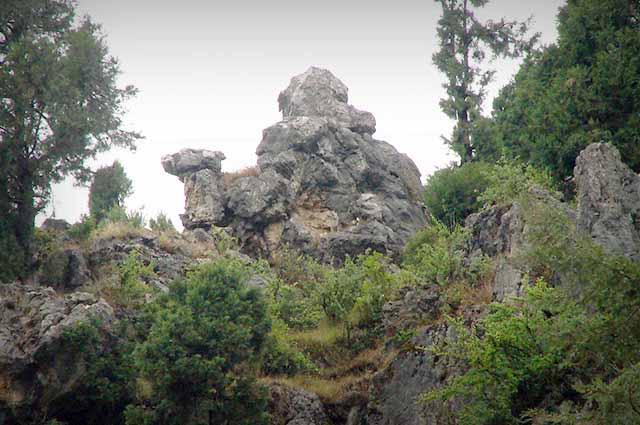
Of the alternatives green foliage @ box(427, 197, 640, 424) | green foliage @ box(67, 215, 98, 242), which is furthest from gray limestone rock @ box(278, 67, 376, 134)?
green foliage @ box(427, 197, 640, 424)

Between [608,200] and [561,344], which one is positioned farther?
[608,200]

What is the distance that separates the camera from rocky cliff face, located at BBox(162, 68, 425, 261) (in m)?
27.8

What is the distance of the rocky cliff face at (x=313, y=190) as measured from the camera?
91.1 feet

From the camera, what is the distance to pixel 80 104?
2584 centimetres

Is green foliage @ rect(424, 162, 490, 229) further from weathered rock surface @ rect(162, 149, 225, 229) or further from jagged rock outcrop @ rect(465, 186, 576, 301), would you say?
weathered rock surface @ rect(162, 149, 225, 229)

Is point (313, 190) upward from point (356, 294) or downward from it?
upward

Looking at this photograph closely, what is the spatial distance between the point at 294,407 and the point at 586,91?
13.7m

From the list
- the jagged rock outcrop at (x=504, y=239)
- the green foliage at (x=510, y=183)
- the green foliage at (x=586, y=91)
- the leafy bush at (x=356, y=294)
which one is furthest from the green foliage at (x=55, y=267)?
the green foliage at (x=586, y=91)

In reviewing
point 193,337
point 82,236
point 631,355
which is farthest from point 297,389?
point 82,236

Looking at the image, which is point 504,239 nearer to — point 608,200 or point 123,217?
point 608,200

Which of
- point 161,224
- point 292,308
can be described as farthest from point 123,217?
point 292,308

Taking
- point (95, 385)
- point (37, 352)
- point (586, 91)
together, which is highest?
point (586, 91)

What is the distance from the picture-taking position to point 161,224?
91.5 ft

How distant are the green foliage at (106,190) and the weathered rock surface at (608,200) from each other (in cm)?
2164
